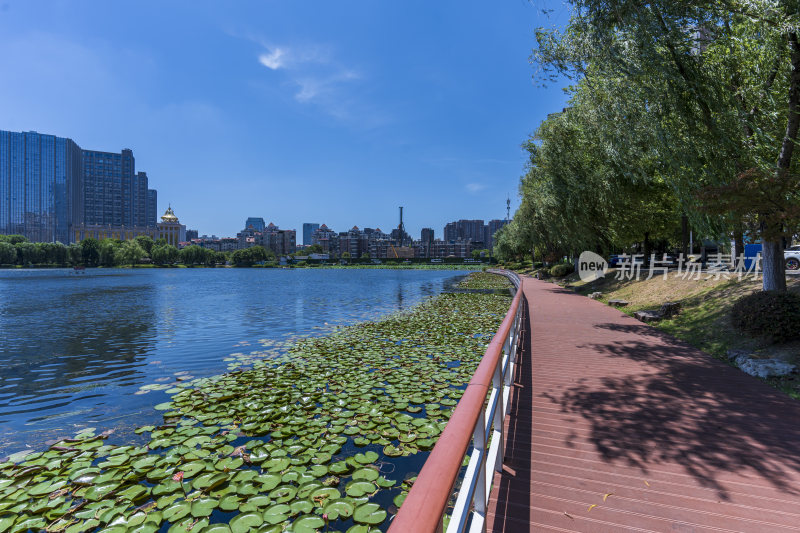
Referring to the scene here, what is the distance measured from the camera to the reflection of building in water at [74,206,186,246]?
172125 mm

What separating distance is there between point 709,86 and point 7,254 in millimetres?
148314

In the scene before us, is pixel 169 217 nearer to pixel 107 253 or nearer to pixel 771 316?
pixel 107 253

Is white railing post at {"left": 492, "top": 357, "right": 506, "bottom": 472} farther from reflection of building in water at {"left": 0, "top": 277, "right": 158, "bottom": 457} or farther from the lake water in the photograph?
reflection of building in water at {"left": 0, "top": 277, "right": 158, "bottom": 457}

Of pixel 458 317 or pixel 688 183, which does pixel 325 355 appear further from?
pixel 688 183

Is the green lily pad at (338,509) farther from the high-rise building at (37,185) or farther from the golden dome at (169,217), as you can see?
the high-rise building at (37,185)

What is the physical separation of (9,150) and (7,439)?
9781 inches

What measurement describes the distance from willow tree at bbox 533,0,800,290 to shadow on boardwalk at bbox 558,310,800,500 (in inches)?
147

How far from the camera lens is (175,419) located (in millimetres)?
5891

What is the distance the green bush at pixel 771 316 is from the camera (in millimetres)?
7375

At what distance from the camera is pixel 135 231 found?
179 meters

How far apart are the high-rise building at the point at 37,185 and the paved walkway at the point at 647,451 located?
24471 cm

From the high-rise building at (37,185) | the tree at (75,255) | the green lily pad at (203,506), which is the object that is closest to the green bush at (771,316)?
the green lily pad at (203,506)

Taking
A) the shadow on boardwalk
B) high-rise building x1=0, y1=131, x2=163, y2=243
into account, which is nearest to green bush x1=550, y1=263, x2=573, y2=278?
the shadow on boardwalk

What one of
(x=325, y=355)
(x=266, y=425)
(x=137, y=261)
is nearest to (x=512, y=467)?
(x=266, y=425)
